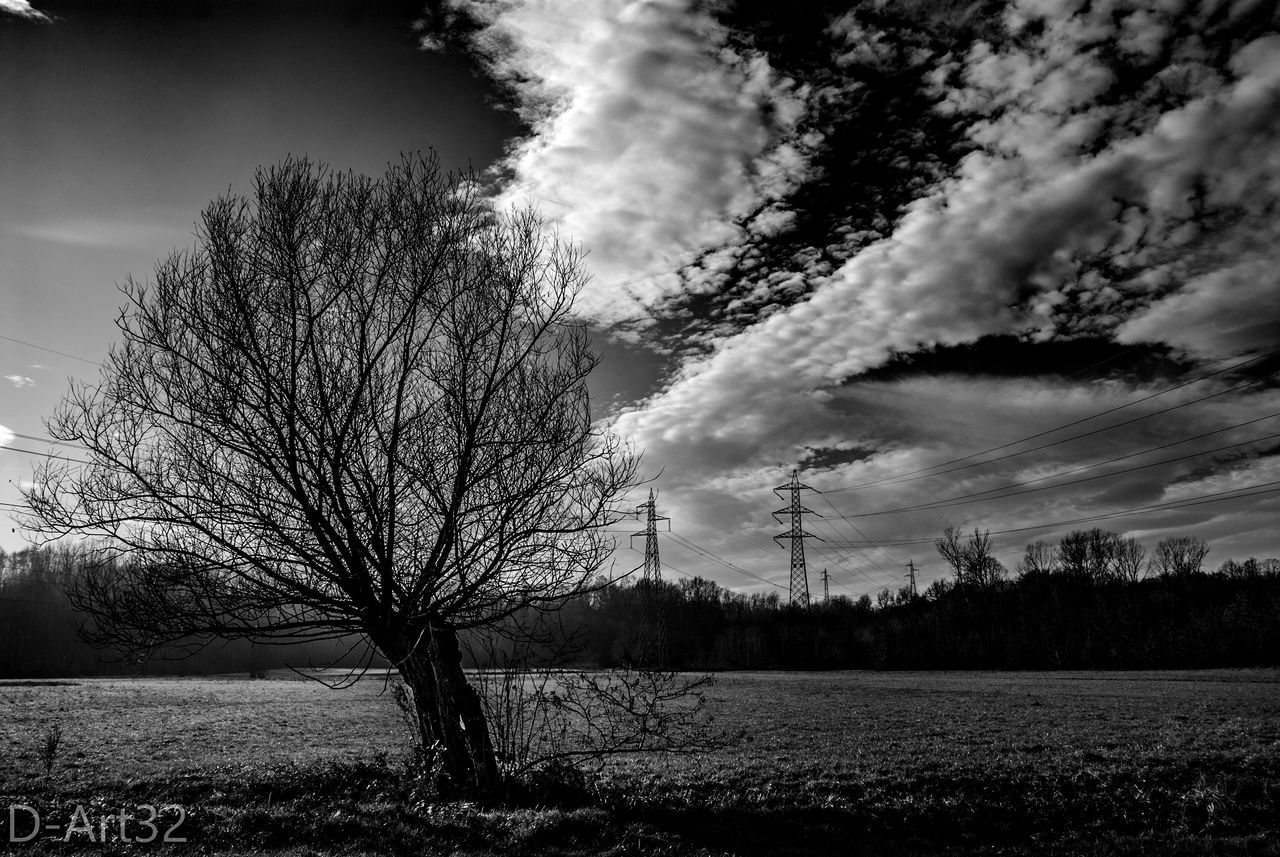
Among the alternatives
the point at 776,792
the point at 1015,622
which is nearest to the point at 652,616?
the point at 776,792

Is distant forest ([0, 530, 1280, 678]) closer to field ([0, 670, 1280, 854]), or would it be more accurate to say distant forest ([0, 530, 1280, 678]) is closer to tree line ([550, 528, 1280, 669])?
tree line ([550, 528, 1280, 669])

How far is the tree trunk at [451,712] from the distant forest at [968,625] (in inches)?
1746

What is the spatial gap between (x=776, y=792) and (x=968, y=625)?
79.8 m

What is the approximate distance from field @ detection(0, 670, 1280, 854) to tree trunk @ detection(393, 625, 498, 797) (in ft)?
2.20

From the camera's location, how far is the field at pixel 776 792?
7.66 metres

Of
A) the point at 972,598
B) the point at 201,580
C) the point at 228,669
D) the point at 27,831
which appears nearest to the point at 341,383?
the point at 201,580

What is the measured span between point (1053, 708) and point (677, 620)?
2398 inches

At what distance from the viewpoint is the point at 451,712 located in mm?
9688

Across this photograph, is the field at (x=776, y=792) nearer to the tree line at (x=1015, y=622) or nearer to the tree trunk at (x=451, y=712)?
the tree trunk at (x=451, y=712)

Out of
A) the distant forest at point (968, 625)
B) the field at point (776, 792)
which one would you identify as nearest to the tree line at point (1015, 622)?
the distant forest at point (968, 625)

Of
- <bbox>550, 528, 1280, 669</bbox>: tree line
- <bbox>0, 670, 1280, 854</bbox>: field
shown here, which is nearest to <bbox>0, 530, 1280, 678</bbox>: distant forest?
<bbox>550, 528, 1280, 669</bbox>: tree line

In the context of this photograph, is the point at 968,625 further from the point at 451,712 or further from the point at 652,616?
the point at 451,712

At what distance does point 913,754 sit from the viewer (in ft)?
45.2

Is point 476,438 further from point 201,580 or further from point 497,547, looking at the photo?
point 201,580
